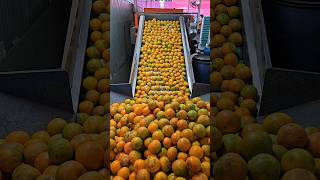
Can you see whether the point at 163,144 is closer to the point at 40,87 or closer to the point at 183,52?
the point at 40,87

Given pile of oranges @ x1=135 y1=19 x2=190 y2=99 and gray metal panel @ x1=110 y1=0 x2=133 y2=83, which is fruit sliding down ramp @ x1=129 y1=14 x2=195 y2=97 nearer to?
pile of oranges @ x1=135 y1=19 x2=190 y2=99

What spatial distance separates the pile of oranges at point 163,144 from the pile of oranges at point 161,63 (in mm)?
1620

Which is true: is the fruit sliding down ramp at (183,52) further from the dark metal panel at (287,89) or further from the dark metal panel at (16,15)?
the dark metal panel at (287,89)

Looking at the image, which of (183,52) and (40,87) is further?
(183,52)

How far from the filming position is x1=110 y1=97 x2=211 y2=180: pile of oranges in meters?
1.75

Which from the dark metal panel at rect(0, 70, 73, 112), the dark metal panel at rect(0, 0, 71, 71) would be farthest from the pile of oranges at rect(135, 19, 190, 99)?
the dark metal panel at rect(0, 70, 73, 112)

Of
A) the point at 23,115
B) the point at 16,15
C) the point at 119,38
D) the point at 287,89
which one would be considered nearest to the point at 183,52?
the point at 119,38

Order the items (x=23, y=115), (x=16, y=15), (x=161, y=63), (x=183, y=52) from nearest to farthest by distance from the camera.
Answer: (x=23, y=115), (x=16, y=15), (x=161, y=63), (x=183, y=52)

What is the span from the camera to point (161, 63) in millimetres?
5645

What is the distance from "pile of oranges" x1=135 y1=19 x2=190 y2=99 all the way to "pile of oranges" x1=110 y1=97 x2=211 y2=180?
63.8 inches

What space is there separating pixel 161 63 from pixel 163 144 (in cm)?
381

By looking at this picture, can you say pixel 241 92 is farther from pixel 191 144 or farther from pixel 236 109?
pixel 191 144

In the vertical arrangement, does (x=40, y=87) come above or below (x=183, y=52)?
below

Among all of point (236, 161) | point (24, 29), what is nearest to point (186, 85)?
point (24, 29)
